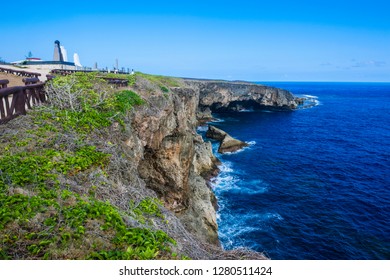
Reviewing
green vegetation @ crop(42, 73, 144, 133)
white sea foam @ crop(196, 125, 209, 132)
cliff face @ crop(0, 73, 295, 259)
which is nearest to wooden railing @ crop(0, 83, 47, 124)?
cliff face @ crop(0, 73, 295, 259)

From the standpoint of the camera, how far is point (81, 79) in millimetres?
15367

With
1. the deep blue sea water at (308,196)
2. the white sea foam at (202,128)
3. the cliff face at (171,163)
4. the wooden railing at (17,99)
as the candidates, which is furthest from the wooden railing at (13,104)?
the white sea foam at (202,128)

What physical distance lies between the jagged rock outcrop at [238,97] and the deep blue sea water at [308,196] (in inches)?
1148

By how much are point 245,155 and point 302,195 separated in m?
14.3

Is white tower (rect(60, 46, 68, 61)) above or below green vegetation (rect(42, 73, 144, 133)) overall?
above

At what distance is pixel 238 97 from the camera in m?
82.3

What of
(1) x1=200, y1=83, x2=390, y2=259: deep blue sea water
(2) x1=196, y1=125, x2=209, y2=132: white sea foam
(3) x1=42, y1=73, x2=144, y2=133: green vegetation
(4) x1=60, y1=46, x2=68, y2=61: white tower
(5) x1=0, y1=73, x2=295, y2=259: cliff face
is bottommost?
(1) x1=200, y1=83, x2=390, y2=259: deep blue sea water

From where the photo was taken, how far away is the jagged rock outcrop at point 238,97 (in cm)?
7825

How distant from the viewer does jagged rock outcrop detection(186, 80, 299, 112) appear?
78.2m

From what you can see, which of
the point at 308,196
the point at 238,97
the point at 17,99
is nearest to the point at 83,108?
the point at 17,99

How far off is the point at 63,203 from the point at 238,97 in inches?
3161

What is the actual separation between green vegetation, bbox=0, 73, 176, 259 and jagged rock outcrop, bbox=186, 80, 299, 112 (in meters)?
67.8

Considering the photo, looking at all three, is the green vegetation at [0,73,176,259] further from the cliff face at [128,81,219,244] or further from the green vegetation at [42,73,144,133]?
the cliff face at [128,81,219,244]
